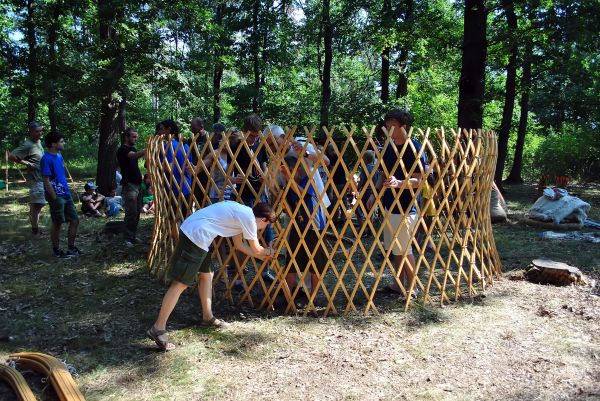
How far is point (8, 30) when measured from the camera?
14125 millimetres

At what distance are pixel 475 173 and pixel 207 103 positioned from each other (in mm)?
12073

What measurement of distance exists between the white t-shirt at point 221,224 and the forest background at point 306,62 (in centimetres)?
477

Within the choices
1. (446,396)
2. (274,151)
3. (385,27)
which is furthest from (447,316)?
(385,27)

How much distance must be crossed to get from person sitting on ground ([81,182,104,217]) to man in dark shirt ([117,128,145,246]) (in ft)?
8.07

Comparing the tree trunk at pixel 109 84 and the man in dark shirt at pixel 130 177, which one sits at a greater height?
the tree trunk at pixel 109 84

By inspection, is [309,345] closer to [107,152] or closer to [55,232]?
[55,232]

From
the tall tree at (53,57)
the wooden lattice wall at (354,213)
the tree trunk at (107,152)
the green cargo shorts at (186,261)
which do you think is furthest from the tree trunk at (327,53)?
the green cargo shorts at (186,261)

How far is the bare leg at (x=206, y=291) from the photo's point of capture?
3082 millimetres

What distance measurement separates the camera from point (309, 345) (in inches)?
115

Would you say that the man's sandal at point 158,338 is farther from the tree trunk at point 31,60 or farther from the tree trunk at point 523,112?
the tree trunk at point 523,112

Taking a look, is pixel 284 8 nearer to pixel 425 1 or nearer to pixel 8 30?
pixel 425 1

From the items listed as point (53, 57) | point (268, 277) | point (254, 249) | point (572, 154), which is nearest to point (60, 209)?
point (268, 277)

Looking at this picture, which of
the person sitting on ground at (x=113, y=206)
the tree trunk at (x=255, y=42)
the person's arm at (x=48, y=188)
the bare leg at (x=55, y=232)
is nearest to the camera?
the person's arm at (x=48, y=188)

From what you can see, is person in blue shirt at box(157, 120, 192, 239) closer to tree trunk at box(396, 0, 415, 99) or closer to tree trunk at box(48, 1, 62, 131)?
tree trunk at box(396, 0, 415, 99)
